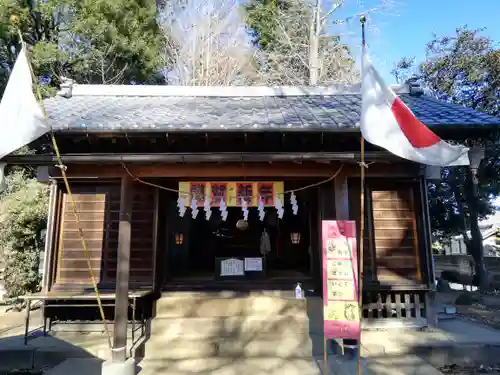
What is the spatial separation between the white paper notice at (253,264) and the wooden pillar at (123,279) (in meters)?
3.50

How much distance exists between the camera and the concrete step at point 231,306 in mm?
7340

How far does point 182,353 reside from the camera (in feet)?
21.0

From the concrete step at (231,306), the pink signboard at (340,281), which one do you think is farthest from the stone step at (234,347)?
the pink signboard at (340,281)

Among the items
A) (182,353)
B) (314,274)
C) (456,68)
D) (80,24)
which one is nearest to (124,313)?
(182,353)

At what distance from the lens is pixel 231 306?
743 cm

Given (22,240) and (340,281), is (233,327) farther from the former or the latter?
(22,240)

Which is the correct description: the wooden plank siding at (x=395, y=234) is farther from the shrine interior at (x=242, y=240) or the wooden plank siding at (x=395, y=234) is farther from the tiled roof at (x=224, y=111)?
the tiled roof at (x=224, y=111)

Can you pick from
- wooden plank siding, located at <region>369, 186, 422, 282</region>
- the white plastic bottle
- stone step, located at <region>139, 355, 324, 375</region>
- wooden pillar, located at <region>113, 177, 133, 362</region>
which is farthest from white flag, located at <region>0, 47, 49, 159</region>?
wooden plank siding, located at <region>369, 186, 422, 282</region>

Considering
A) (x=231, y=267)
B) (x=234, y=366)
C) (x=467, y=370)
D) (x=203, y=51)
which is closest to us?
(x=234, y=366)

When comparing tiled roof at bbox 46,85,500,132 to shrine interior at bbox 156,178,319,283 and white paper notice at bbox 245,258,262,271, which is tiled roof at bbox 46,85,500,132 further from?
white paper notice at bbox 245,258,262,271

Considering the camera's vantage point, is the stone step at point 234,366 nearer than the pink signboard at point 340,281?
No

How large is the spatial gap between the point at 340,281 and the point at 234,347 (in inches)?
109

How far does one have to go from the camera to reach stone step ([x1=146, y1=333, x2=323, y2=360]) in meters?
6.38

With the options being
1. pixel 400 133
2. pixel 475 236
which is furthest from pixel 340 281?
pixel 475 236
